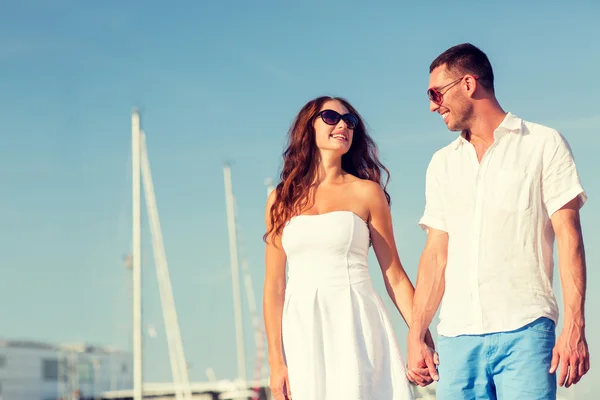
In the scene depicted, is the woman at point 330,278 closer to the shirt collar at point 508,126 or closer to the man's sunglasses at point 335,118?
the man's sunglasses at point 335,118

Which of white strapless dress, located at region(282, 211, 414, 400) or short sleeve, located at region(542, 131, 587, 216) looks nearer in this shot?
short sleeve, located at region(542, 131, 587, 216)

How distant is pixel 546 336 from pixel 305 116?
2.60m

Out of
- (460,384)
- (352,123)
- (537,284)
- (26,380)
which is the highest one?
(26,380)

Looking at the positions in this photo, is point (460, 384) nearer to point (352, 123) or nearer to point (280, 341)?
point (280, 341)

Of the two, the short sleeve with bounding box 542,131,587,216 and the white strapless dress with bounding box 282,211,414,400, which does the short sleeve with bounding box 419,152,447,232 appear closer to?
the short sleeve with bounding box 542,131,587,216

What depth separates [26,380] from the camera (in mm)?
67375

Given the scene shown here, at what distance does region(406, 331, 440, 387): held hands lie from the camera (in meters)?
5.07

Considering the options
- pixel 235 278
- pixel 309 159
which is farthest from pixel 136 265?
pixel 309 159

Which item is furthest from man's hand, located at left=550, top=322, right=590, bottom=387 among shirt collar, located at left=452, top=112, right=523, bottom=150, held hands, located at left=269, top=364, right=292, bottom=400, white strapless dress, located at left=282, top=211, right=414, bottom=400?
held hands, located at left=269, top=364, right=292, bottom=400

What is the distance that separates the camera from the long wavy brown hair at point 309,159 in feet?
21.0

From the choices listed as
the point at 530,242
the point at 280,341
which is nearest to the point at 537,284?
the point at 530,242

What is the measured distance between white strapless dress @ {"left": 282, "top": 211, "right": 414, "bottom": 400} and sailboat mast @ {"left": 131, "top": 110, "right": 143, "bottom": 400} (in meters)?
20.8

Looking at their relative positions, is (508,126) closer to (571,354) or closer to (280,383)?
(571,354)

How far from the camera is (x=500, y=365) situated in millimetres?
4605
